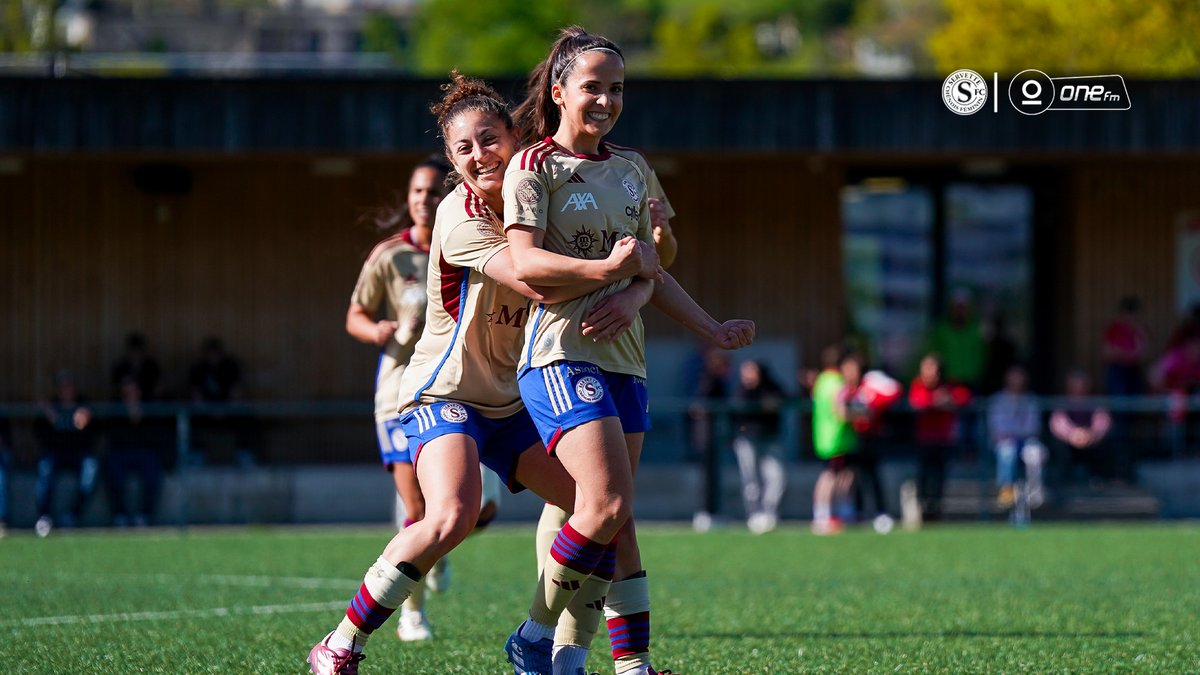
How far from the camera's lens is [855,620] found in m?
7.85

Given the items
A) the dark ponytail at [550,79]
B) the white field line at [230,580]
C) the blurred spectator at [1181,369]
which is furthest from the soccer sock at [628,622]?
the blurred spectator at [1181,369]

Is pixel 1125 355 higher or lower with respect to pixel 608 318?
lower

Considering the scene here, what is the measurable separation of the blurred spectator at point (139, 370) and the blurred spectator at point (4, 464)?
119 inches

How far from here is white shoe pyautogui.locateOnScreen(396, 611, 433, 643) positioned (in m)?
7.14

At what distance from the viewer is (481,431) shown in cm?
548

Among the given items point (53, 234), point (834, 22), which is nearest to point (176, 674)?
point (53, 234)

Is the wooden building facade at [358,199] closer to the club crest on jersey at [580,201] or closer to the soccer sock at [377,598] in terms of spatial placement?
the club crest on jersey at [580,201]

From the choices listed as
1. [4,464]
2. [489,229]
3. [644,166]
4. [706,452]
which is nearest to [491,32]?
[706,452]

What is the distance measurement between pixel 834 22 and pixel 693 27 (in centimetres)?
3945

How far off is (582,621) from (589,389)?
32.5 inches

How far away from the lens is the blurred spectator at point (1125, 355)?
18.5m

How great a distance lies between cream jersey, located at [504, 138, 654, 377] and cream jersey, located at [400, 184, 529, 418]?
0.26 m

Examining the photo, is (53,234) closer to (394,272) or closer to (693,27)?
(394,272)

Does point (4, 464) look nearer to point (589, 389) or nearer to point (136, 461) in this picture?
point (136, 461)
